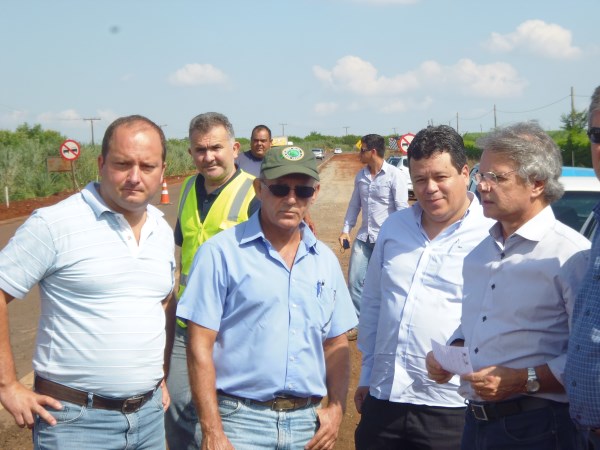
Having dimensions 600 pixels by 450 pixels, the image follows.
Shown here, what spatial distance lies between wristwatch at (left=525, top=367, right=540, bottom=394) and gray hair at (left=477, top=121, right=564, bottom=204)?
0.71 m

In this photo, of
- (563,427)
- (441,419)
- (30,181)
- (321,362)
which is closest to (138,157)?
(321,362)

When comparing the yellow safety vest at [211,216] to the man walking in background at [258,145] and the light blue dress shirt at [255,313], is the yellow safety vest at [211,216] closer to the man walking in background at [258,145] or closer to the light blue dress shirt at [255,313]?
the light blue dress shirt at [255,313]

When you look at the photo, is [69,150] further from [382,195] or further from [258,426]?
[258,426]

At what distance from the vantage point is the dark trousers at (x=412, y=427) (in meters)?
3.45

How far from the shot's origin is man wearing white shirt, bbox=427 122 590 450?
2729mm

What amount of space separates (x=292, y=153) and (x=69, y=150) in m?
27.5

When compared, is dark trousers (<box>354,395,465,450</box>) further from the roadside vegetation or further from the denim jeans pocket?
the roadside vegetation

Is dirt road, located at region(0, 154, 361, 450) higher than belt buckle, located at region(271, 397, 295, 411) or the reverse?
the reverse

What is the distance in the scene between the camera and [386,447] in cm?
357

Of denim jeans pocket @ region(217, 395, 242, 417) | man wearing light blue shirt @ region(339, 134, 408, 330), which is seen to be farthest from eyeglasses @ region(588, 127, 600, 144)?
man wearing light blue shirt @ region(339, 134, 408, 330)

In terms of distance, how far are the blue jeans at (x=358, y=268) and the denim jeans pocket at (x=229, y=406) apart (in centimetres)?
487

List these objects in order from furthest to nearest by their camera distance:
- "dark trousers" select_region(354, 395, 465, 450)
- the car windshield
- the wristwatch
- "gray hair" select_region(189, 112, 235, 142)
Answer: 1. the car windshield
2. "gray hair" select_region(189, 112, 235, 142)
3. "dark trousers" select_region(354, 395, 465, 450)
4. the wristwatch

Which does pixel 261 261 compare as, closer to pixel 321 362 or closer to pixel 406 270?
pixel 321 362

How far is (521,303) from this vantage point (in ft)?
9.12
